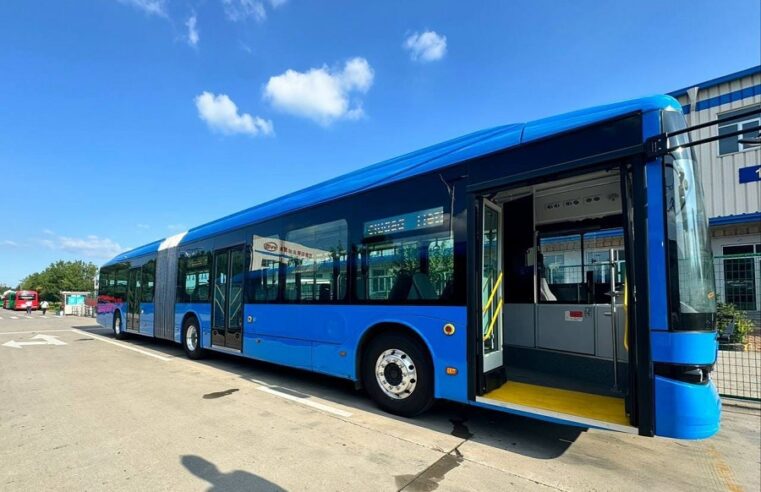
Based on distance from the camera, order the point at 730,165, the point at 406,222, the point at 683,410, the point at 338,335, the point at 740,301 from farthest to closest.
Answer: the point at 730,165, the point at 740,301, the point at 338,335, the point at 406,222, the point at 683,410

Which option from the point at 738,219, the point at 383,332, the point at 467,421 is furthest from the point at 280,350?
the point at 738,219

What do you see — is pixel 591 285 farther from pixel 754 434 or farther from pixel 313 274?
pixel 313 274

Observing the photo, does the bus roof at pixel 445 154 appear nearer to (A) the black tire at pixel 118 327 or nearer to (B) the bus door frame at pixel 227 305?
(B) the bus door frame at pixel 227 305

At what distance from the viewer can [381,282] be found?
553 centimetres

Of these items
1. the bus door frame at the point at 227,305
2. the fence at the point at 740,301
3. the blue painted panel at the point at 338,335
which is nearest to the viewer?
the blue painted panel at the point at 338,335

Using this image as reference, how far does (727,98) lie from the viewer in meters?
13.9

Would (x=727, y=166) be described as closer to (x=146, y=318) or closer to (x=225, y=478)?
(x=225, y=478)

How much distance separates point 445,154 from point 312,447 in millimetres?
3655

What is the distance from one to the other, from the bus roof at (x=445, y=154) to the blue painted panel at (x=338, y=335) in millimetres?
1738

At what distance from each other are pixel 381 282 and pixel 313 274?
1539mm

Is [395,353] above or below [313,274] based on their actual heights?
below

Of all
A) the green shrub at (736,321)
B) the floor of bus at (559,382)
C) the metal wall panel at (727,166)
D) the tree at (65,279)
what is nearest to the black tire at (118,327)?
the floor of bus at (559,382)

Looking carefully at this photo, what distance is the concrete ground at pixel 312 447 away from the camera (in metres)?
3.62

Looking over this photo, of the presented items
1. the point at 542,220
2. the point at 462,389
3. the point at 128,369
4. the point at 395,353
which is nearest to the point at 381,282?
the point at 395,353
